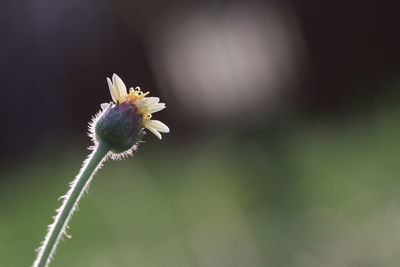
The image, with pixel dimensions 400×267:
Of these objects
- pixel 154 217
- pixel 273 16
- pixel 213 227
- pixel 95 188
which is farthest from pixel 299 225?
pixel 273 16

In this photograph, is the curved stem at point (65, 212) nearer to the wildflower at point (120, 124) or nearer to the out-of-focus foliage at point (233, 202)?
the wildflower at point (120, 124)

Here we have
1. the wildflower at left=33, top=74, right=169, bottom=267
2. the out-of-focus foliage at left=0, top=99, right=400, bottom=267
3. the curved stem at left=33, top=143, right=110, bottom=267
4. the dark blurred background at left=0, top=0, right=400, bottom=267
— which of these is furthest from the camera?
the dark blurred background at left=0, top=0, right=400, bottom=267

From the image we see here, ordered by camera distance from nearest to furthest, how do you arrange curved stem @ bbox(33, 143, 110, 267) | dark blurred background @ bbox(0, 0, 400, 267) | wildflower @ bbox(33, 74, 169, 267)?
curved stem @ bbox(33, 143, 110, 267)
wildflower @ bbox(33, 74, 169, 267)
dark blurred background @ bbox(0, 0, 400, 267)

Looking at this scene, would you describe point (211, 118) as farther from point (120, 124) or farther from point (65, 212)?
point (65, 212)

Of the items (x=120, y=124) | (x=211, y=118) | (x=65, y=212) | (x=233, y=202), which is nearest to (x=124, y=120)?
(x=120, y=124)

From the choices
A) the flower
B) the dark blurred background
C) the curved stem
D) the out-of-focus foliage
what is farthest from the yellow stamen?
the dark blurred background

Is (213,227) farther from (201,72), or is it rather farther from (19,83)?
(19,83)

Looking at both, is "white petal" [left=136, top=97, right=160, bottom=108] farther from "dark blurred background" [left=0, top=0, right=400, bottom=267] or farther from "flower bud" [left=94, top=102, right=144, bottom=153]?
"dark blurred background" [left=0, top=0, right=400, bottom=267]
